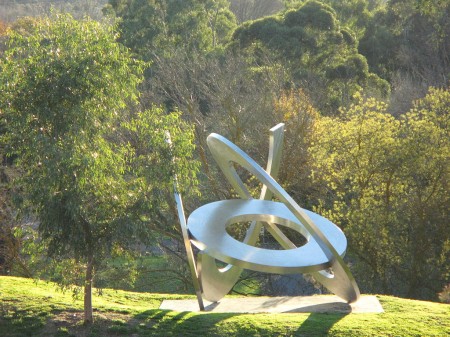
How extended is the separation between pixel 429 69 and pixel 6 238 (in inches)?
1072

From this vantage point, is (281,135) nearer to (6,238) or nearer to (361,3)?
(6,238)

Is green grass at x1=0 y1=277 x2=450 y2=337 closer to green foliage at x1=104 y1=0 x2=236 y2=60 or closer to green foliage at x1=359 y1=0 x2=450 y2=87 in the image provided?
green foliage at x1=104 y1=0 x2=236 y2=60

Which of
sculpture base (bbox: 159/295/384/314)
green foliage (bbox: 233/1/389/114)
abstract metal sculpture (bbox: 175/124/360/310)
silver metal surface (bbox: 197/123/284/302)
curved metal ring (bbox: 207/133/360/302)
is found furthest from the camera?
green foliage (bbox: 233/1/389/114)

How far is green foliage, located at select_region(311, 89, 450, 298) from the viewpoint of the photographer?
76.6 ft

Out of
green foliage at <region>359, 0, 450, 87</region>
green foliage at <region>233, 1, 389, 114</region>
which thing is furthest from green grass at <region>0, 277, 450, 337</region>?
green foliage at <region>359, 0, 450, 87</region>

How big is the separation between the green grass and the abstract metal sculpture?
2.81ft

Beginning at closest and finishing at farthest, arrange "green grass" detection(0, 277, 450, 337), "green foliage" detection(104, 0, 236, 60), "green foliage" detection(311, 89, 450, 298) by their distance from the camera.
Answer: "green grass" detection(0, 277, 450, 337) → "green foliage" detection(311, 89, 450, 298) → "green foliage" detection(104, 0, 236, 60)

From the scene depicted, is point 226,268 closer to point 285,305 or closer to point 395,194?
point 285,305

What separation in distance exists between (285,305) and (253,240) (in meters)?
1.77

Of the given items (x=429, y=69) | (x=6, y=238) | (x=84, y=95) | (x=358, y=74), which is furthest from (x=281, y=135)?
(x=429, y=69)

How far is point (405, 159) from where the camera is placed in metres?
23.3

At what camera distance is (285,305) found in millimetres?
19391

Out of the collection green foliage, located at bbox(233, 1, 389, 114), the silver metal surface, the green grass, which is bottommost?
the green grass

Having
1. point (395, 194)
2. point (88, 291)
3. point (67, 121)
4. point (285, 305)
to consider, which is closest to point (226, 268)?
point (285, 305)
